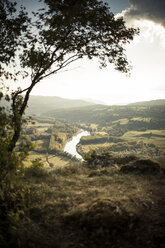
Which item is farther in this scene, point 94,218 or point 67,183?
point 67,183

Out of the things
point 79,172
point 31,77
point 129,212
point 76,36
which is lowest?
point 79,172

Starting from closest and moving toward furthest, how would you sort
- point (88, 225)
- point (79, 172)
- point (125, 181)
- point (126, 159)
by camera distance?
point (88, 225), point (125, 181), point (79, 172), point (126, 159)

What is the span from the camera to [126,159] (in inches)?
573

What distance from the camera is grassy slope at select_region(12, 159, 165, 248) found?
4.04 meters

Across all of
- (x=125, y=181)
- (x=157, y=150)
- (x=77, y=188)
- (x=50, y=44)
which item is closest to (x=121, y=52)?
(x=50, y=44)

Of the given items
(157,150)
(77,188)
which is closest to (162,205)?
(77,188)

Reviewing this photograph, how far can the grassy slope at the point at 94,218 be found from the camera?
4043 millimetres

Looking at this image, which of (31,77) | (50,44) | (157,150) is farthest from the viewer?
(157,150)

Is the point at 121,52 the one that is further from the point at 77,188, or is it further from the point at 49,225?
the point at 49,225

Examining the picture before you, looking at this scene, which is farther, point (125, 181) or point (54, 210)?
point (125, 181)

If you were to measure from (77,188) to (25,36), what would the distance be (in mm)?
9451

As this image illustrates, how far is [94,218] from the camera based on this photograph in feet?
15.6

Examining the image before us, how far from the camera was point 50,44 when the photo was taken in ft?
31.5

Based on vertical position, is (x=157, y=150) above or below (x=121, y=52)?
below
